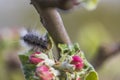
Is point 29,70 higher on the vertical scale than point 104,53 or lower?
lower

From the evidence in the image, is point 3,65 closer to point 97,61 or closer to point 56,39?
point 97,61

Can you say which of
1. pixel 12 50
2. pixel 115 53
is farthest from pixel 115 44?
pixel 12 50

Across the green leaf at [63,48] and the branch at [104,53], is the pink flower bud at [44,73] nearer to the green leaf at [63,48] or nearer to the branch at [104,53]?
the green leaf at [63,48]

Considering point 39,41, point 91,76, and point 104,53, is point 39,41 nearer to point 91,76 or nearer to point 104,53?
point 91,76

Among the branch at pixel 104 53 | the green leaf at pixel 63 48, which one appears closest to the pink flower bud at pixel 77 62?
the green leaf at pixel 63 48

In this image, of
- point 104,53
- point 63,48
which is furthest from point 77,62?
point 104,53

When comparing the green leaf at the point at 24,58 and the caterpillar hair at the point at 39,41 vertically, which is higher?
the caterpillar hair at the point at 39,41
